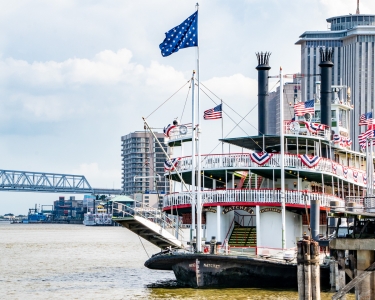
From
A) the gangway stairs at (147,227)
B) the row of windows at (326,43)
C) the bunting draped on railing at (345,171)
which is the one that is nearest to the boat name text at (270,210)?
the gangway stairs at (147,227)

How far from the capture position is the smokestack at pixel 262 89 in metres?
45.5

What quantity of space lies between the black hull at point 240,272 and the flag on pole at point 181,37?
897 centimetres

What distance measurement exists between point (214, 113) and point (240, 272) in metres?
9.08

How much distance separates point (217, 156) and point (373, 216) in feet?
40.3

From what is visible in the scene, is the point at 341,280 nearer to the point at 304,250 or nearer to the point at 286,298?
the point at 286,298

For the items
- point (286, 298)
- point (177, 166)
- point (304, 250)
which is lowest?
point (286, 298)

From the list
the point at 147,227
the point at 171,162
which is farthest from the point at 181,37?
the point at 147,227

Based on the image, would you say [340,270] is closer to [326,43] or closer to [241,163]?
[241,163]

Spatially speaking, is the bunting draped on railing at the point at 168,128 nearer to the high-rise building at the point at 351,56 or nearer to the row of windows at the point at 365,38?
the high-rise building at the point at 351,56

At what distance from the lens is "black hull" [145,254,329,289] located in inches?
1361

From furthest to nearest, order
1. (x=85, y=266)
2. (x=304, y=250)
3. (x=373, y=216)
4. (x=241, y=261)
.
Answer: (x=85, y=266), (x=241, y=261), (x=373, y=216), (x=304, y=250)

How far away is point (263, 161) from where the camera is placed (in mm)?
38656

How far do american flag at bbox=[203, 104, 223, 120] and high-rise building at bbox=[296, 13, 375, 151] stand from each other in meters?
138

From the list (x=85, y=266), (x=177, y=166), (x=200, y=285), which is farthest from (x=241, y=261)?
(x=85, y=266)
